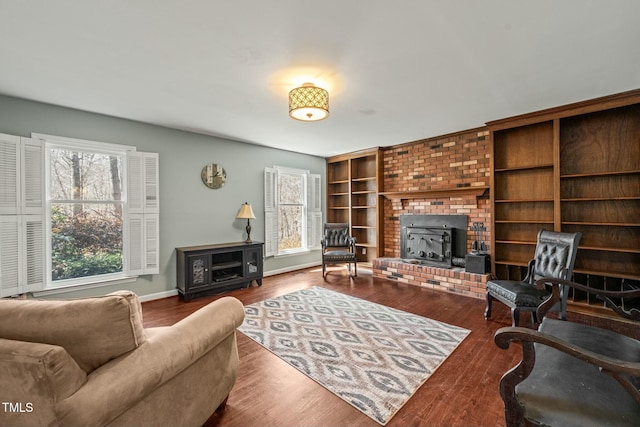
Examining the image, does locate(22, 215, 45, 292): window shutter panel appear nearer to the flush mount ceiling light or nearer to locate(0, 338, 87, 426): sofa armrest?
locate(0, 338, 87, 426): sofa armrest

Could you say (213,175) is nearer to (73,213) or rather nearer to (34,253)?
(73,213)

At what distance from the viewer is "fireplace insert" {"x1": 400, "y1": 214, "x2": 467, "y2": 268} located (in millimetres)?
4430

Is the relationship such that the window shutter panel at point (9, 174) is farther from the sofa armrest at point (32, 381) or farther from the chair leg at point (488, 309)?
the chair leg at point (488, 309)

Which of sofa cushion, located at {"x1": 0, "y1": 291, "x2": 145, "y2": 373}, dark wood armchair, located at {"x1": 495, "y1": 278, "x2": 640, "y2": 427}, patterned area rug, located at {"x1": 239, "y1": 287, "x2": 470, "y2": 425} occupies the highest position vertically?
sofa cushion, located at {"x1": 0, "y1": 291, "x2": 145, "y2": 373}

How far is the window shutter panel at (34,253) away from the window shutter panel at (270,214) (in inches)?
115

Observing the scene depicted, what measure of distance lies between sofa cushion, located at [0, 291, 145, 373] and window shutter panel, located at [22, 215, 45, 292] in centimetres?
268

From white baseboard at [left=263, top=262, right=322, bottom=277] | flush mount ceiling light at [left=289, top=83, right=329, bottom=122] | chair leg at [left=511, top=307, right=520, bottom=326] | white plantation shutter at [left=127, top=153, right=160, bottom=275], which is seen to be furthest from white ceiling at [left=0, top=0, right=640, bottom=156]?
white baseboard at [left=263, top=262, right=322, bottom=277]

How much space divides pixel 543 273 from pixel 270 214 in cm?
404

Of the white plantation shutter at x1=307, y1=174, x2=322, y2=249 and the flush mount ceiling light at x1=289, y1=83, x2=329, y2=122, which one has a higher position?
the flush mount ceiling light at x1=289, y1=83, x2=329, y2=122

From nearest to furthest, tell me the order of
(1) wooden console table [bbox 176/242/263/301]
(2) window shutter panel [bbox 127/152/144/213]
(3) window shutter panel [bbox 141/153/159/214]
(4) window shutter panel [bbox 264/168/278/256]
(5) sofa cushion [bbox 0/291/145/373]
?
(5) sofa cushion [bbox 0/291/145/373] < (2) window shutter panel [bbox 127/152/144/213] < (3) window shutter panel [bbox 141/153/159/214] < (1) wooden console table [bbox 176/242/263/301] < (4) window shutter panel [bbox 264/168/278/256]

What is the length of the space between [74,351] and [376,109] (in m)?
3.34

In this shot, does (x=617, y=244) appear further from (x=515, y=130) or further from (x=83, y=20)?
(x=83, y=20)

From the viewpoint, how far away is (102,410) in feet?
3.14

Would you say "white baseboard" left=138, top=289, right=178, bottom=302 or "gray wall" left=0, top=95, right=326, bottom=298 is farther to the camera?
"white baseboard" left=138, top=289, right=178, bottom=302
